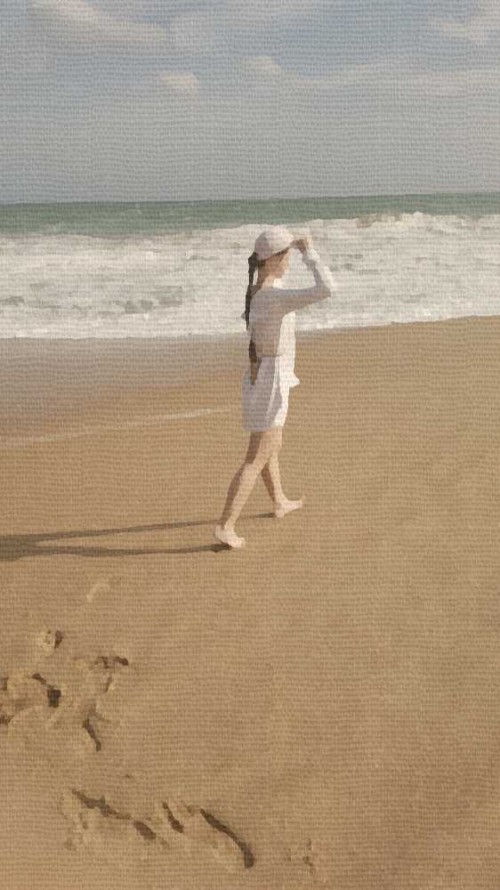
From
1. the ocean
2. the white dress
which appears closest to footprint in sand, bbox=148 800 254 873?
the white dress

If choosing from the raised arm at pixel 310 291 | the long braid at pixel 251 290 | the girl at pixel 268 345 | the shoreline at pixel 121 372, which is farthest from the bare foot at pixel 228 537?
the shoreline at pixel 121 372

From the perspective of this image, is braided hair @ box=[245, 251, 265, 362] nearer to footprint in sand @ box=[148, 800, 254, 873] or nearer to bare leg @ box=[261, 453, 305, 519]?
bare leg @ box=[261, 453, 305, 519]

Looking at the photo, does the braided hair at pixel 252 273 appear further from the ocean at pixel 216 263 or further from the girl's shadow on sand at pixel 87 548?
the ocean at pixel 216 263

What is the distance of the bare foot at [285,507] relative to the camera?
2.81 metres

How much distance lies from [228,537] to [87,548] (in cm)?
48

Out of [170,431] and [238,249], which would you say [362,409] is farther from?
[238,249]

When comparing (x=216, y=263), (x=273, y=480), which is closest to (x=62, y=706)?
(x=273, y=480)

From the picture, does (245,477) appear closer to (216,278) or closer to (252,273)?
(252,273)

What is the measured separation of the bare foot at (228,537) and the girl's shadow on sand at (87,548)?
0.13 feet

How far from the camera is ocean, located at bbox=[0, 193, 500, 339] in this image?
21.0 ft

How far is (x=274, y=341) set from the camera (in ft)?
8.07

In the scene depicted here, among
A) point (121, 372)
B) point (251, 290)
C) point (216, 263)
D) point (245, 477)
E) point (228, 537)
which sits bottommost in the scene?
point (216, 263)

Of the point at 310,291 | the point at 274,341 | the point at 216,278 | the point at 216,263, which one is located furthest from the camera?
the point at 216,263

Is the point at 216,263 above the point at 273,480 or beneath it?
beneath
